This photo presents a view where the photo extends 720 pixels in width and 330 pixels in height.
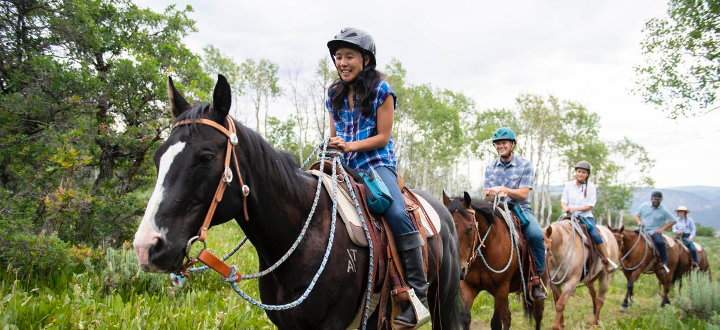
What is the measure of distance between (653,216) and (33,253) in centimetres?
1380

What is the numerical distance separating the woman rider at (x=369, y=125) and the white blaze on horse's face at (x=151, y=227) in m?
1.23

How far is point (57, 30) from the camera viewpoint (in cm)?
529

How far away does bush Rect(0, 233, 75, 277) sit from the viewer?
4.40 metres

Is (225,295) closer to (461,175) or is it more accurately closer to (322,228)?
(322,228)

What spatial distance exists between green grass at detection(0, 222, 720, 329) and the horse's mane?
270 centimetres

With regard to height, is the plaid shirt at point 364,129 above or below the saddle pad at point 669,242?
above

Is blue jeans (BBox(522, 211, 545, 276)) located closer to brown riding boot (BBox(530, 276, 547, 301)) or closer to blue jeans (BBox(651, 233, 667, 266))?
brown riding boot (BBox(530, 276, 547, 301))

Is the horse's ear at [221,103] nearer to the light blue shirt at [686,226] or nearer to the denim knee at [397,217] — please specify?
the denim knee at [397,217]

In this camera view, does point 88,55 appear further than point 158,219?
Yes

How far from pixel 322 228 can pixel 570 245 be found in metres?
6.24

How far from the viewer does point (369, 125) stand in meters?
2.93

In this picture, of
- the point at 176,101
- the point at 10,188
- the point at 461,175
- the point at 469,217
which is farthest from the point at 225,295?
the point at 461,175

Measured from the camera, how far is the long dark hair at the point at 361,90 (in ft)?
9.36

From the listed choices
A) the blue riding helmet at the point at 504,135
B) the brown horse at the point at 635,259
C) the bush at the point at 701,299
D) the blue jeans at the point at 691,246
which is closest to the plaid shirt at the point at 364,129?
the blue riding helmet at the point at 504,135
